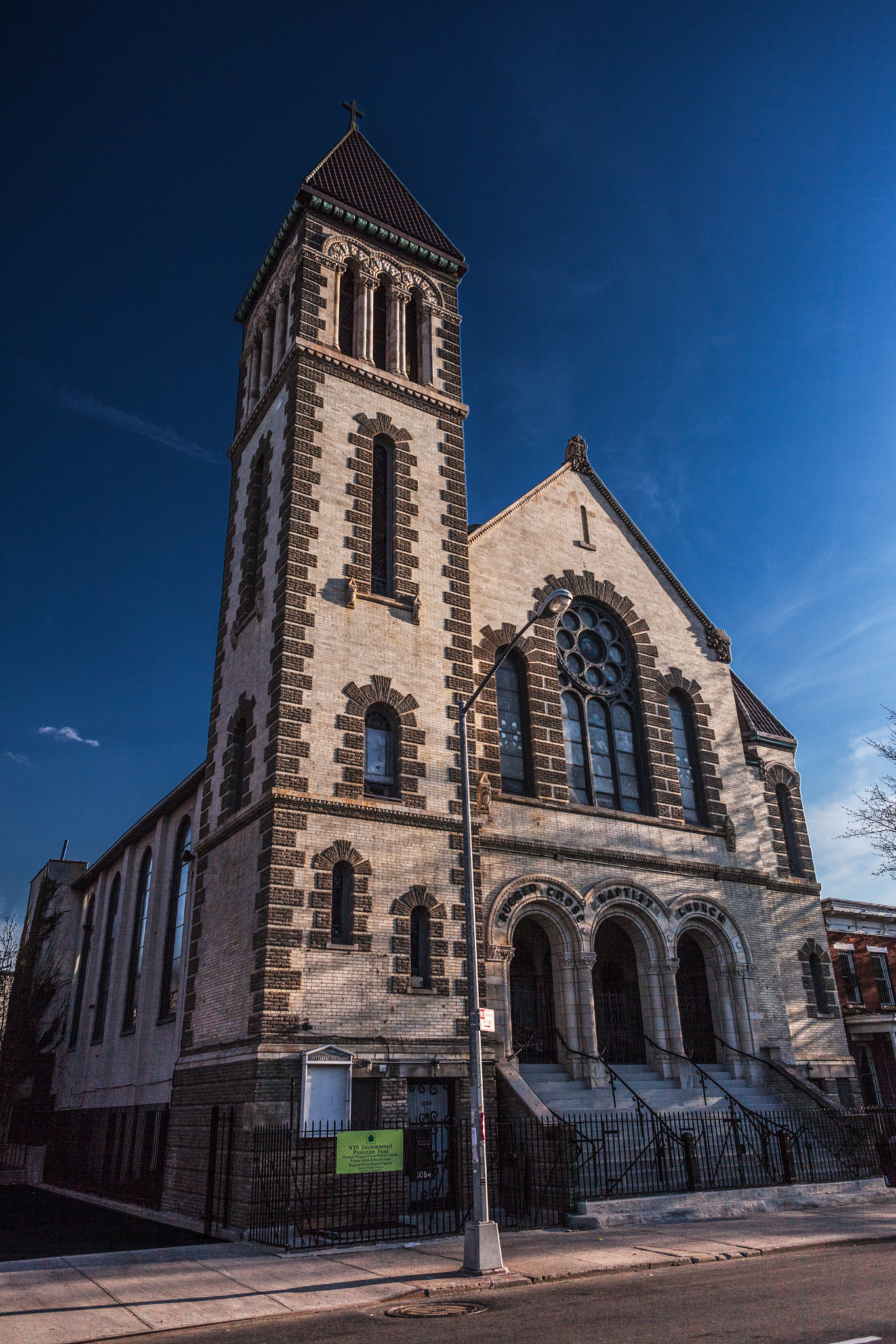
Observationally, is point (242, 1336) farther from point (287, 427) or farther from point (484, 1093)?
point (287, 427)

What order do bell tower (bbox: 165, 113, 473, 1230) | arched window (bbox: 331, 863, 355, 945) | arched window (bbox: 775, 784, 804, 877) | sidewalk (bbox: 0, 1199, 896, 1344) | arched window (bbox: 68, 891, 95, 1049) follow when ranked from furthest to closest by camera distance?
arched window (bbox: 68, 891, 95, 1049) < arched window (bbox: 775, 784, 804, 877) < arched window (bbox: 331, 863, 355, 945) < bell tower (bbox: 165, 113, 473, 1230) < sidewalk (bbox: 0, 1199, 896, 1344)

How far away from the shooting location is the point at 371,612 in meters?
21.6

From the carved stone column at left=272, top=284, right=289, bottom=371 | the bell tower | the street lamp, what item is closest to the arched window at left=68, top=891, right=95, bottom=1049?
the bell tower

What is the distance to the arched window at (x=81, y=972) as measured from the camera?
3478cm

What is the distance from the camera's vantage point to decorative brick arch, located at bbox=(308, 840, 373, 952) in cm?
1802

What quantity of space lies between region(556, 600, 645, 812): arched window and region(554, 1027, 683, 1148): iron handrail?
5918 mm

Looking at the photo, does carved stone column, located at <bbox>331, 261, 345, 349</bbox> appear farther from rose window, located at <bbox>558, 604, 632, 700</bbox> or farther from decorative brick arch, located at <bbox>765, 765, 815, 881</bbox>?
decorative brick arch, located at <bbox>765, 765, 815, 881</bbox>

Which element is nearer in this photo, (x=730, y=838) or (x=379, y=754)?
(x=379, y=754)

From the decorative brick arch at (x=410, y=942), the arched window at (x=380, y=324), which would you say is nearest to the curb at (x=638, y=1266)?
the decorative brick arch at (x=410, y=942)

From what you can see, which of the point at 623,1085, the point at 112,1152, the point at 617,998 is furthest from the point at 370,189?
the point at 112,1152

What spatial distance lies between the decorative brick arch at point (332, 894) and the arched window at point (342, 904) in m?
0.09

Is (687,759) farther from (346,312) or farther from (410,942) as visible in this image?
Answer: (346,312)

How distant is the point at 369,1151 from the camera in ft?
49.8

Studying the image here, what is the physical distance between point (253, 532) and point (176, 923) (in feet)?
35.8
